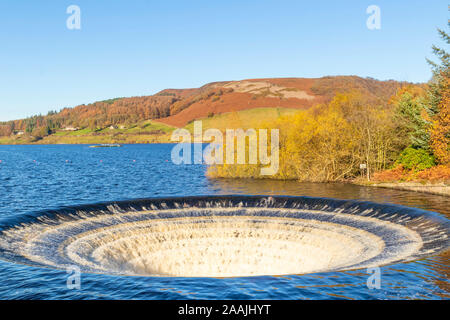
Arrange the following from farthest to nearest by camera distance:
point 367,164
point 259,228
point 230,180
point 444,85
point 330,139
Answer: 1. point 230,180
2. point 330,139
3. point 367,164
4. point 444,85
5. point 259,228

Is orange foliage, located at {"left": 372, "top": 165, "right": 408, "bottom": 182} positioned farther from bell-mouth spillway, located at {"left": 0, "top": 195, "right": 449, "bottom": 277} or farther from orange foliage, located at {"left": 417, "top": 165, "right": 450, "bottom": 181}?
bell-mouth spillway, located at {"left": 0, "top": 195, "right": 449, "bottom": 277}

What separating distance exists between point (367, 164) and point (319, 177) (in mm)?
6027

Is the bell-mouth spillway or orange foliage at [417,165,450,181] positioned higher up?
orange foliage at [417,165,450,181]

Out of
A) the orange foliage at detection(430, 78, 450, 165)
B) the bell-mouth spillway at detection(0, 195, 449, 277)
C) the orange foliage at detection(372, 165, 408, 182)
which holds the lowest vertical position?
the bell-mouth spillway at detection(0, 195, 449, 277)

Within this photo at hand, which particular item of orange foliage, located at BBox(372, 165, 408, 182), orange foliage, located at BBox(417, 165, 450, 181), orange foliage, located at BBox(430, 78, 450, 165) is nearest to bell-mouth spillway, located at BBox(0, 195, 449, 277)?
orange foliage, located at BBox(417, 165, 450, 181)

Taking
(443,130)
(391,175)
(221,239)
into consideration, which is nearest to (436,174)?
(443,130)

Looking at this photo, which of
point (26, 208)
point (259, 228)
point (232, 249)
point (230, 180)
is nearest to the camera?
point (232, 249)

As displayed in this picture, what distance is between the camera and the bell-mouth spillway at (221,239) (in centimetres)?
1975

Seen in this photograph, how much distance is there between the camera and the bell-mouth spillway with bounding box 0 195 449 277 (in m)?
19.8

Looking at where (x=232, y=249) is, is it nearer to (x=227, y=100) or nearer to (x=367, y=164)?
(x=367, y=164)

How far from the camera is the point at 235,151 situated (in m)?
52.9

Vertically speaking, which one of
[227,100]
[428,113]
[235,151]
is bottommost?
[235,151]

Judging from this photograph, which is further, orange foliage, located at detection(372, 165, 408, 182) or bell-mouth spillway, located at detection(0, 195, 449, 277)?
orange foliage, located at detection(372, 165, 408, 182)

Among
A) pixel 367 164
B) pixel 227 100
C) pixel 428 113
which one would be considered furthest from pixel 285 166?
pixel 227 100
